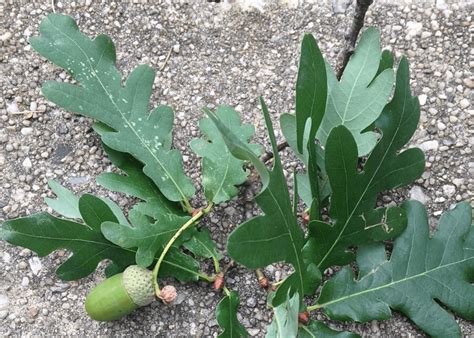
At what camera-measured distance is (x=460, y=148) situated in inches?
52.4

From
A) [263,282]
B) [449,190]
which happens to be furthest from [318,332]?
[449,190]

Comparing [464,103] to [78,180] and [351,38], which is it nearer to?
[351,38]

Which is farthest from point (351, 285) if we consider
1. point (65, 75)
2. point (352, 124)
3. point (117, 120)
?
point (65, 75)

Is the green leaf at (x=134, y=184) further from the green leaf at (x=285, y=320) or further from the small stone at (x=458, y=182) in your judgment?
the small stone at (x=458, y=182)

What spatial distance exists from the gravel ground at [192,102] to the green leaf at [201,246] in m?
0.06

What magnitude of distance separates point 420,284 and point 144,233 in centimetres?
43

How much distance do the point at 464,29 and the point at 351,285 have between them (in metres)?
0.54

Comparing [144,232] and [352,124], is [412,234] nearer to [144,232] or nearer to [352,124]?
[352,124]

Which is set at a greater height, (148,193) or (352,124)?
(352,124)

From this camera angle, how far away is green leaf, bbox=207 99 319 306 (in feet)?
3.20

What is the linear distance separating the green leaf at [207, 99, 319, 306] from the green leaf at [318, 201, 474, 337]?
0.11 m

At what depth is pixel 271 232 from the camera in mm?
1033

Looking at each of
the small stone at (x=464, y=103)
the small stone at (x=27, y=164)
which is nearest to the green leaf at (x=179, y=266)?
the small stone at (x=27, y=164)

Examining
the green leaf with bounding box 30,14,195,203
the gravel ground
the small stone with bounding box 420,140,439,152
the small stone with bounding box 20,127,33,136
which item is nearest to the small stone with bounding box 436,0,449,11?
the gravel ground
